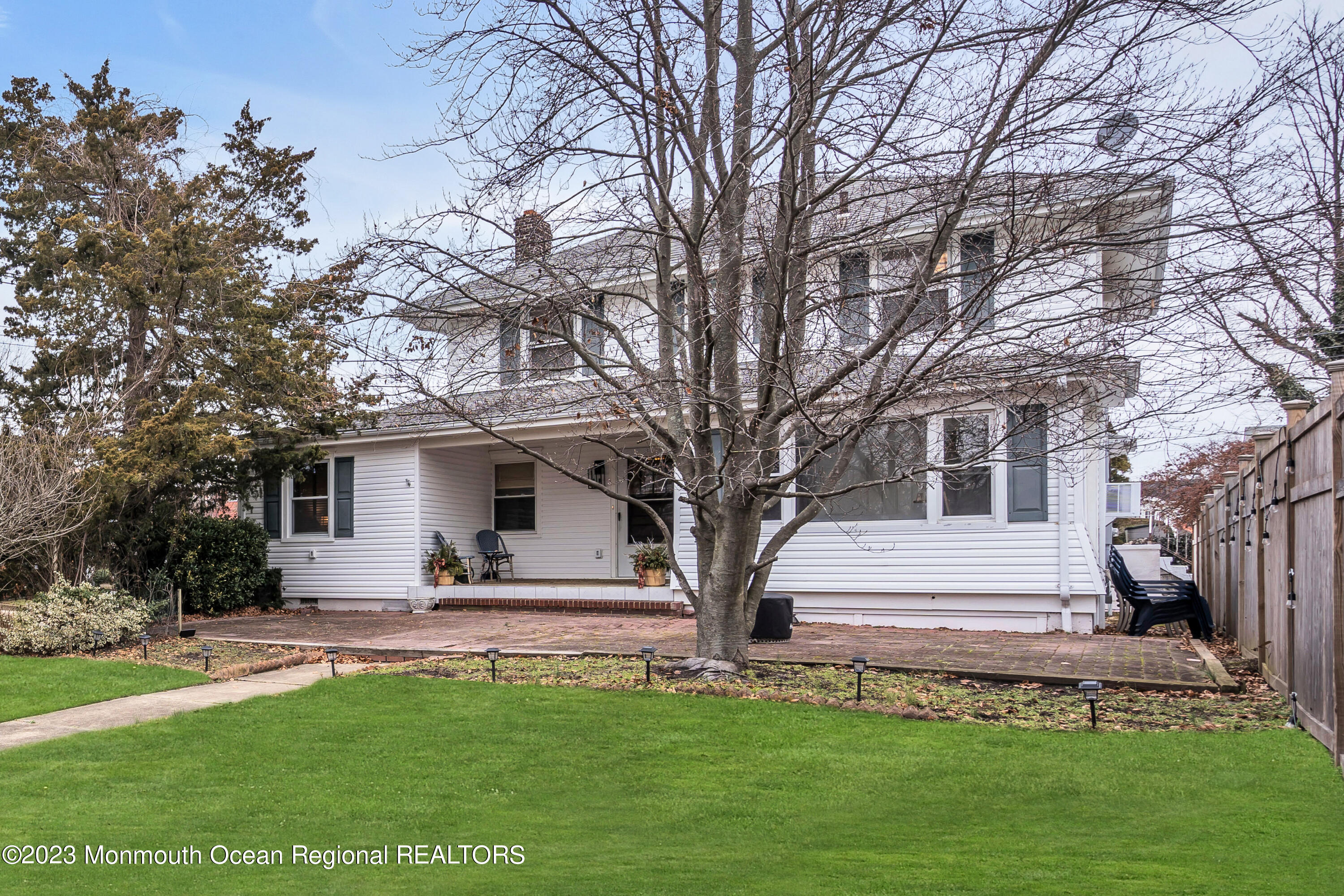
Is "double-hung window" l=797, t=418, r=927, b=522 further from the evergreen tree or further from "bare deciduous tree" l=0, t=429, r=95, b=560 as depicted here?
"bare deciduous tree" l=0, t=429, r=95, b=560

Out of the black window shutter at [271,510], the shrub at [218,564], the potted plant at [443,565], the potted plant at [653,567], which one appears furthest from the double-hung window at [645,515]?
the black window shutter at [271,510]

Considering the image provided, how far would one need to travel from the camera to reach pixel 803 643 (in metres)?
11.3

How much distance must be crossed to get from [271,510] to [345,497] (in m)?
1.97

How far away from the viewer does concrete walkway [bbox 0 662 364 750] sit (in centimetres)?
724

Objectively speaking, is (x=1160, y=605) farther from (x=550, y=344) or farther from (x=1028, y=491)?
(x=550, y=344)

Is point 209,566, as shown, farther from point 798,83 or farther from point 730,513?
point 798,83

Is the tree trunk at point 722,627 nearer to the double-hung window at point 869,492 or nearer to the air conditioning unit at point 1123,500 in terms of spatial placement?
the double-hung window at point 869,492

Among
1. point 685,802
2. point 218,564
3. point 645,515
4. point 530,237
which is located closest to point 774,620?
point 530,237

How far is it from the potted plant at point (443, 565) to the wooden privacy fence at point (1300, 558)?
39.8 feet

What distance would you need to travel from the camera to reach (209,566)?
54.7 ft

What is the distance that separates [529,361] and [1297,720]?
22.4ft

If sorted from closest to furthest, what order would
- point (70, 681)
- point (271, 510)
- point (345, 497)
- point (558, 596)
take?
point (70, 681), point (558, 596), point (345, 497), point (271, 510)

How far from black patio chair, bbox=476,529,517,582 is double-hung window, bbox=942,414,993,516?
8.41 metres

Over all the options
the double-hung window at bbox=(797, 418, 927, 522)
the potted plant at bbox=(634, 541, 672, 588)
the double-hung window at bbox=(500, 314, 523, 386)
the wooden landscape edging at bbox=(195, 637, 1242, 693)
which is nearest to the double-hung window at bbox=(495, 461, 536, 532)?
the potted plant at bbox=(634, 541, 672, 588)
